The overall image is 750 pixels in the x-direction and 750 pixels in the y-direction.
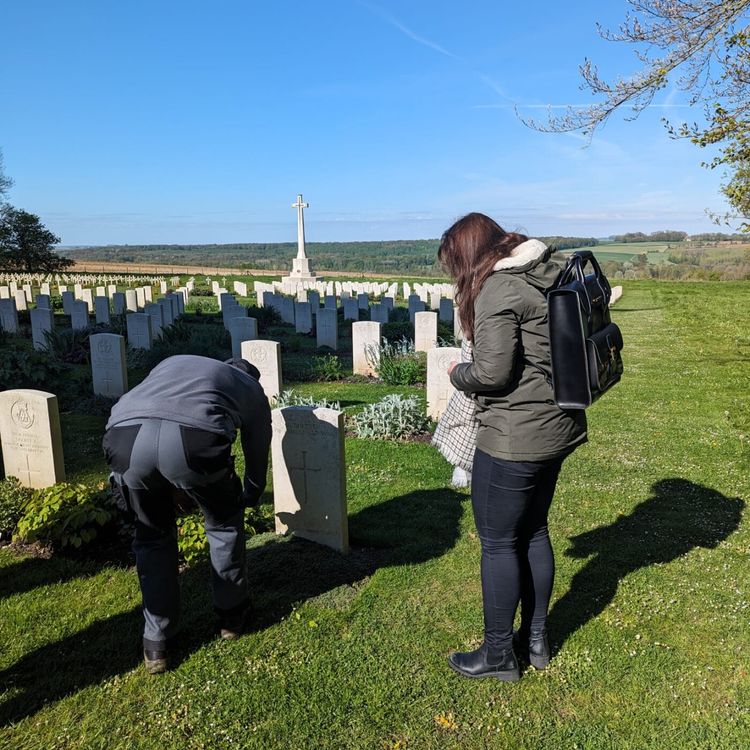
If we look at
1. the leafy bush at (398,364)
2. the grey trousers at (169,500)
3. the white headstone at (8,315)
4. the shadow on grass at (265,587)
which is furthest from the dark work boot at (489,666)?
the white headstone at (8,315)

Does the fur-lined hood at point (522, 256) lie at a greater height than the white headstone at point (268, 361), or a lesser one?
greater

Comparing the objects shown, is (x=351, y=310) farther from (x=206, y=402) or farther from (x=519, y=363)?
(x=519, y=363)

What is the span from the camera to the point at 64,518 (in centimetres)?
445

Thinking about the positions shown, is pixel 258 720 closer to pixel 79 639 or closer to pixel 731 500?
pixel 79 639

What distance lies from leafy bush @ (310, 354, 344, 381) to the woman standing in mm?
8391

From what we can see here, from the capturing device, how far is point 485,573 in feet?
9.36

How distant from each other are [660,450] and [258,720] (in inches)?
213

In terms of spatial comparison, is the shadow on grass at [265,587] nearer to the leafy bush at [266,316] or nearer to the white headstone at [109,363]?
the white headstone at [109,363]

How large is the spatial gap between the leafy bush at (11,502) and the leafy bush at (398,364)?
6285 mm

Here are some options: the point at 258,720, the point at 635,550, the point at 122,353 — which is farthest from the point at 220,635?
the point at 122,353

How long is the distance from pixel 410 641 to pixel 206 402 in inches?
68.5

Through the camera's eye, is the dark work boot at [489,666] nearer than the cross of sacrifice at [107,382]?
Yes

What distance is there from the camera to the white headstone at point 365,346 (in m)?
11.5

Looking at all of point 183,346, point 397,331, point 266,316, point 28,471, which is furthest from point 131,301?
point 28,471
